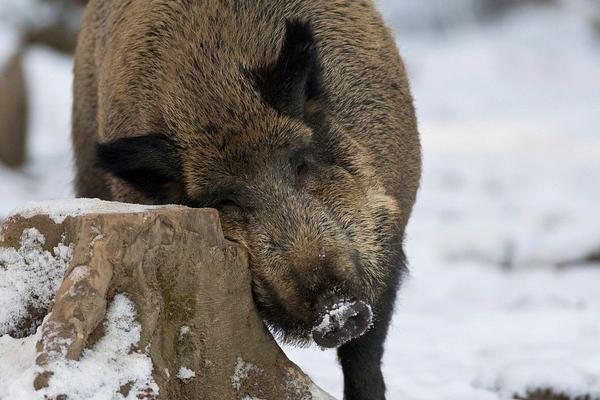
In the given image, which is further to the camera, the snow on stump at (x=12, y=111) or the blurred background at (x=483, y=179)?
the snow on stump at (x=12, y=111)

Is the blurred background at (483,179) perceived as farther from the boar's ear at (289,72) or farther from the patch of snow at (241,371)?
the boar's ear at (289,72)

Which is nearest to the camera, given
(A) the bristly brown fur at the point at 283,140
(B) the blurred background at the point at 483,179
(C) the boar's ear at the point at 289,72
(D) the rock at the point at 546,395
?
(A) the bristly brown fur at the point at 283,140

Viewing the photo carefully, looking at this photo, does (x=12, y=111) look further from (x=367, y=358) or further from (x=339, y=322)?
(x=339, y=322)

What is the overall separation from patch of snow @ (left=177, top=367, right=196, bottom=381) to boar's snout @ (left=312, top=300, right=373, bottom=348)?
1.34ft

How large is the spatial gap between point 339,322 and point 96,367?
783mm

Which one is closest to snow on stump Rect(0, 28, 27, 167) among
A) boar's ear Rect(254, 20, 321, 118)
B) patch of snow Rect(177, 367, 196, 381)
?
boar's ear Rect(254, 20, 321, 118)

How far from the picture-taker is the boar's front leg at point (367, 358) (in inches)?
165

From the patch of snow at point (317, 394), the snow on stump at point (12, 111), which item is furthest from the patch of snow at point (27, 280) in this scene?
the snow on stump at point (12, 111)

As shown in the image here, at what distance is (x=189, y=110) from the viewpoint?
3.95m

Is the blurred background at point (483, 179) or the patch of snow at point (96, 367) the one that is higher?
the patch of snow at point (96, 367)

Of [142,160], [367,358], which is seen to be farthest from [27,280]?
[367,358]

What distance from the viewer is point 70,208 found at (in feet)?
10.5

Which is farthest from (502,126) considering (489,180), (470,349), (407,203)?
(407,203)

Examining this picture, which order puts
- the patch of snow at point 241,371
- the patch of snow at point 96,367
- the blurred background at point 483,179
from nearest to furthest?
the patch of snow at point 96,367, the patch of snow at point 241,371, the blurred background at point 483,179
